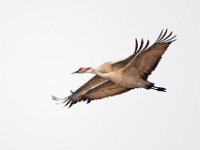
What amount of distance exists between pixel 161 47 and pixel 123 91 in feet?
9.38

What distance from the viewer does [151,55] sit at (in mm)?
27516

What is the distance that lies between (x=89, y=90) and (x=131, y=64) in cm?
279

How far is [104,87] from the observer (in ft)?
97.6

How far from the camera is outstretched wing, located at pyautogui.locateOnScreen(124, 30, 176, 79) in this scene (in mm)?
27406

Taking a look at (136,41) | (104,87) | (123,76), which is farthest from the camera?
(104,87)

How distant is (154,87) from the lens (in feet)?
92.9

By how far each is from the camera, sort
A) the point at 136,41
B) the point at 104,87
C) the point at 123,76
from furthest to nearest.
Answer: the point at 104,87
the point at 123,76
the point at 136,41

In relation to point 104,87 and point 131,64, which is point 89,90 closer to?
point 104,87

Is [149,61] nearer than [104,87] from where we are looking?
Yes

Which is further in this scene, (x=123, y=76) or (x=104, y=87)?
(x=104, y=87)

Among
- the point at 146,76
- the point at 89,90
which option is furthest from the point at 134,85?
the point at 89,90

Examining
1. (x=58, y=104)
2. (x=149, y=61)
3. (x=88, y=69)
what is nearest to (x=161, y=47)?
(x=149, y=61)

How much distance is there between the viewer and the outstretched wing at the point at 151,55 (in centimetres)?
2741

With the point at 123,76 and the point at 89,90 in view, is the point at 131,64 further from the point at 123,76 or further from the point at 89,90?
the point at 89,90
